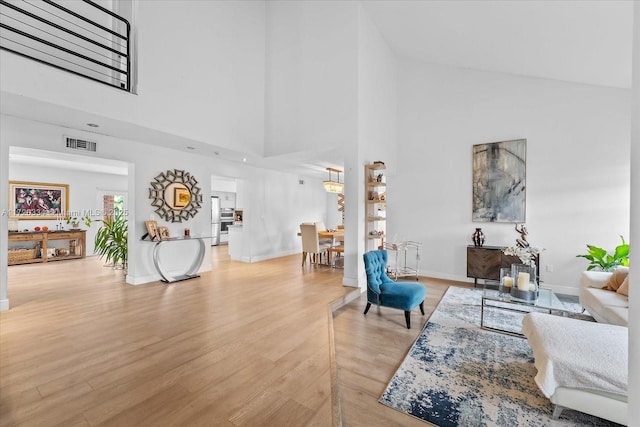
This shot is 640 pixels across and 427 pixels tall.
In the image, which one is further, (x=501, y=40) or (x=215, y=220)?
(x=215, y=220)

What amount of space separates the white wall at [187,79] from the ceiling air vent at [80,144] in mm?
1045

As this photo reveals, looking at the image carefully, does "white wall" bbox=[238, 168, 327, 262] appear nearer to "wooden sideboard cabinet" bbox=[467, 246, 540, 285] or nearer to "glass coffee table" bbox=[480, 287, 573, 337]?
"wooden sideboard cabinet" bbox=[467, 246, 540, 285]

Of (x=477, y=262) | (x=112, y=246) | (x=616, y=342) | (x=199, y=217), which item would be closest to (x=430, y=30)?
(x=477, y=262)

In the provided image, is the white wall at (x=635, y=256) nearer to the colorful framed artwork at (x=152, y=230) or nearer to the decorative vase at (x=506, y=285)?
the decorative vase at (x=506, y=285)

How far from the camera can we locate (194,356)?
2533 mm

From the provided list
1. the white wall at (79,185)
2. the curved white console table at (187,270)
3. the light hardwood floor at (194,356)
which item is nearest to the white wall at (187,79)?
the curved white console table at (187,270)

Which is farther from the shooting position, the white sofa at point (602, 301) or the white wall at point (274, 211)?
the white wall at point (274, 211)

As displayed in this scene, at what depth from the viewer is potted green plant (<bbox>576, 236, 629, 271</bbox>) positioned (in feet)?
13.2

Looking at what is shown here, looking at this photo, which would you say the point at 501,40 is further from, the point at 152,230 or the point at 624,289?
the point at 152,230

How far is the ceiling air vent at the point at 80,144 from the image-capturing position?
4.00 m

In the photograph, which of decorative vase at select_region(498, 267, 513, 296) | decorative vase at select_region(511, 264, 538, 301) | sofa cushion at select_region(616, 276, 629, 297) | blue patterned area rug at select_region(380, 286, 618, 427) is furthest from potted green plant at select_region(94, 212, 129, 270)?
sofa cushion at select_region(616, 276, 629, 297)

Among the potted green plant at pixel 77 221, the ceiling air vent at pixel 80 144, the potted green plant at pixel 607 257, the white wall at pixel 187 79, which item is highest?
the white wall at pixel 187 79

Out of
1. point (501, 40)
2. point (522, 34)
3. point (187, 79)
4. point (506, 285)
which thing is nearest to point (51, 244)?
point (187, 79)

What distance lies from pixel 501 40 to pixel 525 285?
11.2 ft
